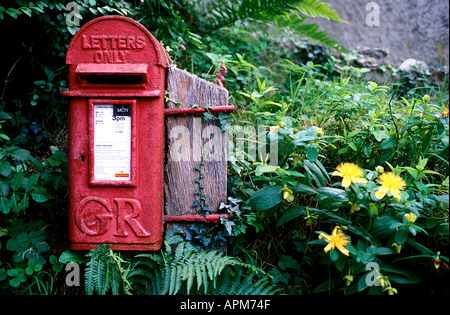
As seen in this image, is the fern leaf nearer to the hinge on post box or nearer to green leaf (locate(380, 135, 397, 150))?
the hinge on post box

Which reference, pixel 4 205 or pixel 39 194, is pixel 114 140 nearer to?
pixel 39 194

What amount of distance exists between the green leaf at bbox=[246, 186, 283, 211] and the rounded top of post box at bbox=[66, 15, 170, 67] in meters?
1.05

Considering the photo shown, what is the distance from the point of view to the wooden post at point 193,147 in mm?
2215

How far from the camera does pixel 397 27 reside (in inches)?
164

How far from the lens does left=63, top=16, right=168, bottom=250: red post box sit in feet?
6.58

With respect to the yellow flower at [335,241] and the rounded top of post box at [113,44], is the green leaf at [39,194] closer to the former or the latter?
the rounded top of post box at [113,44]

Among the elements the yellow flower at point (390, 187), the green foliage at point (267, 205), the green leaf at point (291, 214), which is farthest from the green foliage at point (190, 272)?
the yellow flower at point (390, 187)

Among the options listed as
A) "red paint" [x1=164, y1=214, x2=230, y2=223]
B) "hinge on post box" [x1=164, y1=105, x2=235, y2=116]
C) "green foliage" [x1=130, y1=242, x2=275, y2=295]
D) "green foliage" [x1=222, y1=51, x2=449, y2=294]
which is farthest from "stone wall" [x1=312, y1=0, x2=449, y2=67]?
"green foliage" [x1=130, y1=242, x2=275, y2=295]

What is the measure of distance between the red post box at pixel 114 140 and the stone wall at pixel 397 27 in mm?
3035

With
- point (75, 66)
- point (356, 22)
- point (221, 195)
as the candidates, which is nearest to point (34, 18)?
point (75, 66)

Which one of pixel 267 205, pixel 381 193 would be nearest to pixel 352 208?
pixel 381 193

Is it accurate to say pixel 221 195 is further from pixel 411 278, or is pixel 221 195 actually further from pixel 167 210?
pixel 411 278

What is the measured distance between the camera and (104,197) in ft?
6.70

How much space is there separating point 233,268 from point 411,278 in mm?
1036
